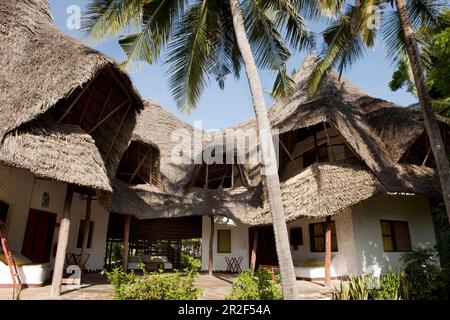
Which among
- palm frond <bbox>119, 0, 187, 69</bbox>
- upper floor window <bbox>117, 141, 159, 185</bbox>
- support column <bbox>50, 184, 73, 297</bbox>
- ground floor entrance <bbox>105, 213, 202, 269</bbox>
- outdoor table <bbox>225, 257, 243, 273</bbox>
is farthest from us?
ground floor entrance <bbox>105, 213, 202, 269</bbox>

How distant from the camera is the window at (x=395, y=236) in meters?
11.3

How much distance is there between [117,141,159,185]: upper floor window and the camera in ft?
44.2

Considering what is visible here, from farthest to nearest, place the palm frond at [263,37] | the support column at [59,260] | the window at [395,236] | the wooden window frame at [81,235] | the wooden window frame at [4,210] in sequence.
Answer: the wooden window frame at [81,235]
the window at [395,236]
the wooden window frame at [4,210]
the palm frond at [263,37]
the support column at [59,260]

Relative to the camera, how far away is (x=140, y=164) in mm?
13469

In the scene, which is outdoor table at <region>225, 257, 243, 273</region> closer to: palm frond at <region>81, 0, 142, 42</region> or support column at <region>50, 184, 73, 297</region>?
support column at <region>50, 184, 73, 297</region>

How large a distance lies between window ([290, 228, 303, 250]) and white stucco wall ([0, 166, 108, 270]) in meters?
8.43

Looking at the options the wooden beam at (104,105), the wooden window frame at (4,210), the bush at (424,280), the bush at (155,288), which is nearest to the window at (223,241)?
the wooden beam at (104,105)

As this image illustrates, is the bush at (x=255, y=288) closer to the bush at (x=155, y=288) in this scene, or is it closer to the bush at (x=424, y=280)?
the bush at (x=155, y=288)

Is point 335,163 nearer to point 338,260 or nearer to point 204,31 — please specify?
point 338,260

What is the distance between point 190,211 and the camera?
1348 centimetres

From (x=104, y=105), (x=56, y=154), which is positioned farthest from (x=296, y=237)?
(x=56, y=154)

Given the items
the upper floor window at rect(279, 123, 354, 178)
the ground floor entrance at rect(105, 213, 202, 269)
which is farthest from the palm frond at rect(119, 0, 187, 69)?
the ground floor entrance at rect(105, 213, 202, 269)

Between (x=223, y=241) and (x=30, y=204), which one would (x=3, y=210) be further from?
(x=223, y=241)

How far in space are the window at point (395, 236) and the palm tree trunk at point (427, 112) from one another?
532 centimetres
